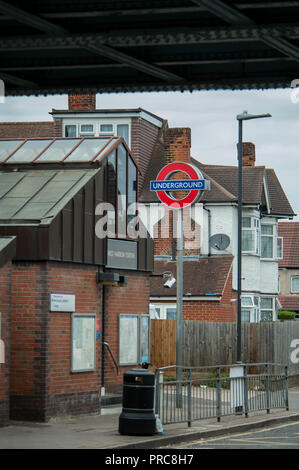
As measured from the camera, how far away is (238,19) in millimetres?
6176

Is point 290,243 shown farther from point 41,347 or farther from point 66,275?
point 41,347

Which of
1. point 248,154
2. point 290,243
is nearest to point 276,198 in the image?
point 248,154

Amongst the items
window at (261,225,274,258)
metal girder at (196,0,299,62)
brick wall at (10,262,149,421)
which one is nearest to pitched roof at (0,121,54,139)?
window at (261,225,274,258)

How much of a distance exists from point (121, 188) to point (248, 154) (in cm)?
2421

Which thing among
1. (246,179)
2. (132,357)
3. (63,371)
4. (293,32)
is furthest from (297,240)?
(293,32)

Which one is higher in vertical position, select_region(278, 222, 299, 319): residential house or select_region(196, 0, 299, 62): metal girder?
select_region(278, 222, 299, 319): residential house

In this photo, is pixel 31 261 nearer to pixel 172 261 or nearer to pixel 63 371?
pixel 63 371

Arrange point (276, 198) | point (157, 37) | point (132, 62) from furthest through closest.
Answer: point (276, 198)
point (132, 62)
point (157, 37)

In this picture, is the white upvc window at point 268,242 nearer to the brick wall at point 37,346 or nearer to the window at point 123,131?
the window at point 123,131

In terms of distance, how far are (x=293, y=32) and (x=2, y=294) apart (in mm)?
11917

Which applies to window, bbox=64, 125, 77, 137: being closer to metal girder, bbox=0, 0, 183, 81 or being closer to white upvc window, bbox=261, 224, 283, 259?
white upvc window, bbox=261, 224, 283, 259

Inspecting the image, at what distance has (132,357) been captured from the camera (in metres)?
23.8

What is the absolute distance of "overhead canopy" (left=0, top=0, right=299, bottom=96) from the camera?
20.3 feet

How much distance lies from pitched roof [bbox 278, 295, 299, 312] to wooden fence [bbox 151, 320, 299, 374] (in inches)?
1495
